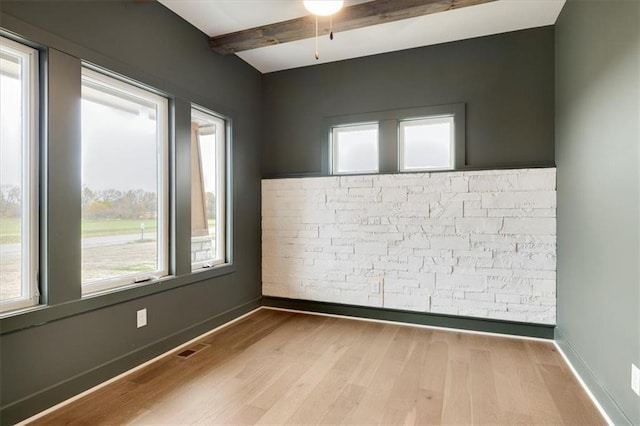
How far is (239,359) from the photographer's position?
255cm

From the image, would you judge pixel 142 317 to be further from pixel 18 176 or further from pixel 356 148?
pixel 356 148

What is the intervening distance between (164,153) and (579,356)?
11.3 feet

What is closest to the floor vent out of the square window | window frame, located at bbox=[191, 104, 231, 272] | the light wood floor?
the light wood floor

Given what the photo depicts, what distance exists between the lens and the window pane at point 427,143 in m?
3.29

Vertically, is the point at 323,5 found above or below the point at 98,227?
above

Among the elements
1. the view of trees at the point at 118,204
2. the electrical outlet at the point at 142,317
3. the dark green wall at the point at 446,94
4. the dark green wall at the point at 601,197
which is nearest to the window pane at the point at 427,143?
the dark green wall at the point at 446,94

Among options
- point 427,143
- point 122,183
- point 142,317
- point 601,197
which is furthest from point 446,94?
point 142,317

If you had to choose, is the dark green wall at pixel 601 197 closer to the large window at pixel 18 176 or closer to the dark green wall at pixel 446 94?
the dark green wall at pixel 446 94

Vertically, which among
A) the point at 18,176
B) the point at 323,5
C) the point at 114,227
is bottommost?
the point at 114,227

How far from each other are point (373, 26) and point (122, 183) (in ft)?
8.05

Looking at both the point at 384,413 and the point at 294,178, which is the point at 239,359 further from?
the point at 294,178

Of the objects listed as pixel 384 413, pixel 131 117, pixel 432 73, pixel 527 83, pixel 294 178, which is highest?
pixel 432 73

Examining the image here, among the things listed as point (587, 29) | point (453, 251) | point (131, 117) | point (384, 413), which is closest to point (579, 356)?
point (453, 251)

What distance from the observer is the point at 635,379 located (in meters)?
1.57
